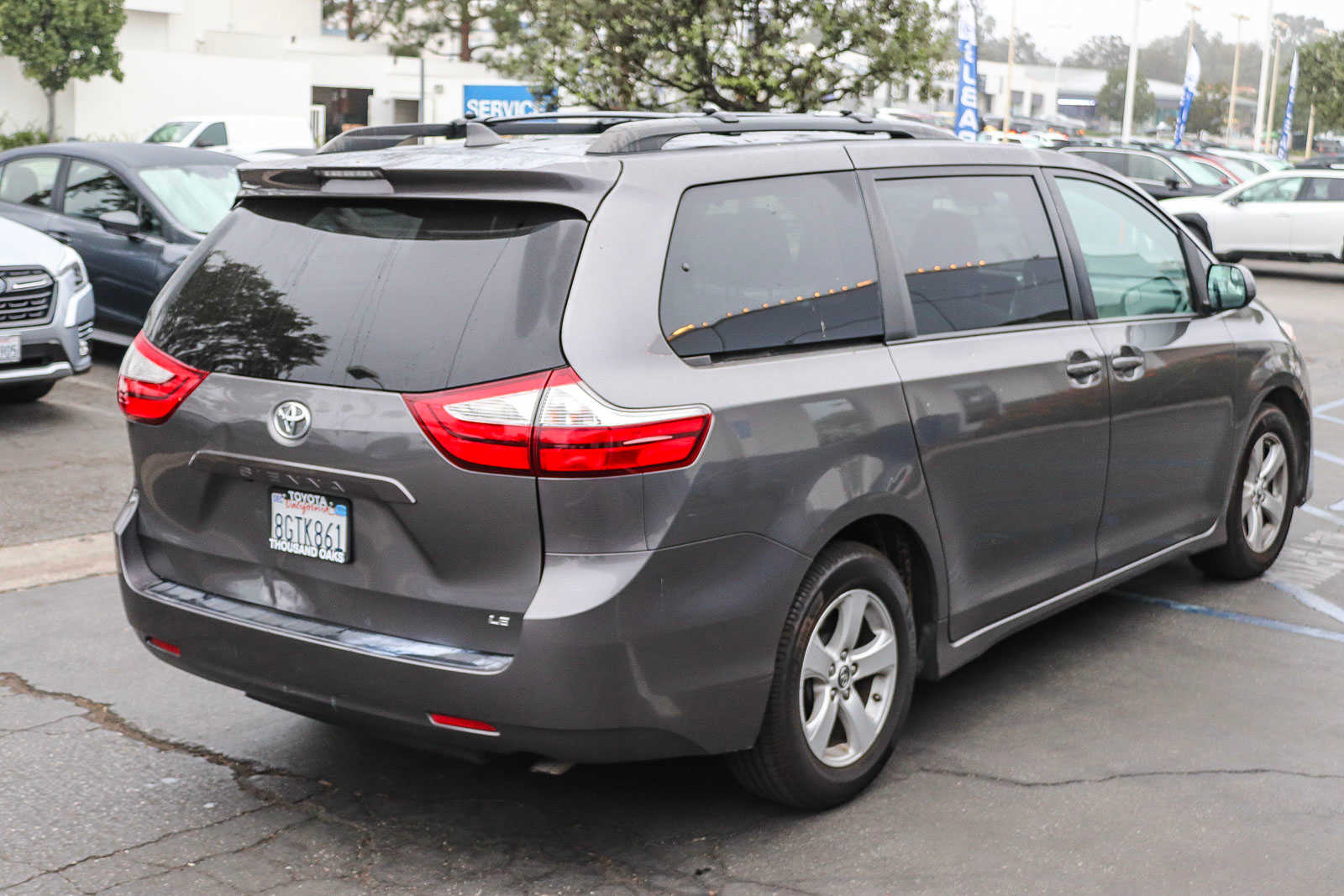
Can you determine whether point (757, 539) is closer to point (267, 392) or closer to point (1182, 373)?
point (267, 392)

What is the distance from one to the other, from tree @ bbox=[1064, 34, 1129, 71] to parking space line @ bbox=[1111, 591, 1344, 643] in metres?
192

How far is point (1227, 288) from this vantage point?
19.3 feet

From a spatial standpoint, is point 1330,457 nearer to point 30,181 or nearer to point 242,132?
point 30,181

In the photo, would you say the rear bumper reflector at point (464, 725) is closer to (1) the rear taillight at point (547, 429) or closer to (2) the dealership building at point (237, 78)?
(1) the rear taillight at point (547, 429)

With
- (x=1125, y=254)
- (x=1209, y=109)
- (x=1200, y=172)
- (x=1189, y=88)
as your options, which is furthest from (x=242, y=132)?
(x=1209, y=109)

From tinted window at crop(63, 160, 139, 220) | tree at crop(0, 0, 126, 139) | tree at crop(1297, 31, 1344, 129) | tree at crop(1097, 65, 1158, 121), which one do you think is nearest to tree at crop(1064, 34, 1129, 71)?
tree at crop(1097, 65, 1158, 121)

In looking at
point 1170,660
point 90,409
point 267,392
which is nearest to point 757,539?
point 267,392

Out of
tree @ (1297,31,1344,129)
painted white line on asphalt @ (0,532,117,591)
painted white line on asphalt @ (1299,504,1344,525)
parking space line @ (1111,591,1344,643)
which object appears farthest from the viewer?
tree @ (1297,31,1344,129)

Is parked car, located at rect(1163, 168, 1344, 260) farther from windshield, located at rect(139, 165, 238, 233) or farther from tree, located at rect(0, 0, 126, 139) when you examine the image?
tree, located at rect(0, 0, 126, 139)

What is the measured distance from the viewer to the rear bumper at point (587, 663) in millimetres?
3441

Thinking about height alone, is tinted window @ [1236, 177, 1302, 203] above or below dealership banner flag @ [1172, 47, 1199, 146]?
below

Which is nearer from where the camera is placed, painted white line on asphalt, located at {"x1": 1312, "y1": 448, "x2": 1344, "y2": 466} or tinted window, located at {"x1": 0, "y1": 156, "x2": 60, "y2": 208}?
painted white line on asphalt, located at {"x1": 1312, "y1": 448, "x2": 1344, "y2": 466}

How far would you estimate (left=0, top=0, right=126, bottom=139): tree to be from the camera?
38531 mm

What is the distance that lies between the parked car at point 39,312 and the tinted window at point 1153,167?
787 inches
